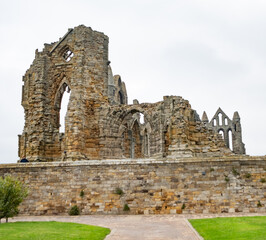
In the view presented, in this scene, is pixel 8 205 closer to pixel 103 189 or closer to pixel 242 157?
pixel 103 189

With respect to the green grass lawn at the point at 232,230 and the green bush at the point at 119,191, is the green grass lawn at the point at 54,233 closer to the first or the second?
the green grass lawn at the point at 232,230

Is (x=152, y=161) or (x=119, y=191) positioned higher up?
(x=152, y=161)

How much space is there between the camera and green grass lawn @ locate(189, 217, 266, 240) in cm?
788

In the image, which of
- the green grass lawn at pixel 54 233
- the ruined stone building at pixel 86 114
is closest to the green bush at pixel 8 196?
the green grass lawn at pixel 54 233

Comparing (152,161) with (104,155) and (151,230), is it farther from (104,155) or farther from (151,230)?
(104,155)

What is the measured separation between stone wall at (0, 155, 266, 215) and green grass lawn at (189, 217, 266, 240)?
141 inches

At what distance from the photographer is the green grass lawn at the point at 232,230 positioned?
788 centimetres

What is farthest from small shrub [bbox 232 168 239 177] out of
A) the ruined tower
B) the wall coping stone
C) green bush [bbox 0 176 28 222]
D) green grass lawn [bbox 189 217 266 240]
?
the ruined tower

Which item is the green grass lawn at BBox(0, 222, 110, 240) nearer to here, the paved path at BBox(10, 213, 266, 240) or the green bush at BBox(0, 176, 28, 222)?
the paved path at BBox(10, 213, 266, 240)

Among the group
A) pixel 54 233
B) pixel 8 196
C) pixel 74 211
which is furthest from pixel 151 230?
pixel 74 211

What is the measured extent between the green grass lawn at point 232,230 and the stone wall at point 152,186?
3587 mm

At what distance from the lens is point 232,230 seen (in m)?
8.71

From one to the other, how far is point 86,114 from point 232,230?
14.7 metres

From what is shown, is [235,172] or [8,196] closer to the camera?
[8,196]
